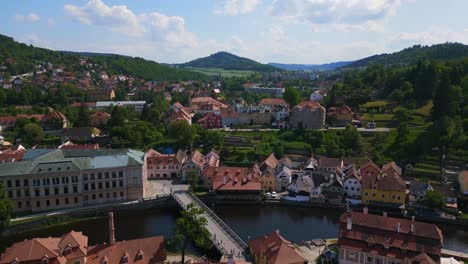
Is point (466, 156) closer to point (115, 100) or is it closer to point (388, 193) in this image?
point (388, 193)

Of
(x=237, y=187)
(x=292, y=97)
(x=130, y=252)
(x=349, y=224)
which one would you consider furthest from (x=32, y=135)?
(x=349, y=224)

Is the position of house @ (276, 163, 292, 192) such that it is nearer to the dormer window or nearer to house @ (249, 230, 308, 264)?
house @ (249, 230, 308, 264)

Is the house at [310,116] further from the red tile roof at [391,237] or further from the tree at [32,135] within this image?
the tree at [32,135]

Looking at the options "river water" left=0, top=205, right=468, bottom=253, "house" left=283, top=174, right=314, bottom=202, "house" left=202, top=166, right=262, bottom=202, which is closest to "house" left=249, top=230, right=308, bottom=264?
"river water" left=0, top=205, right=468, bottom=253

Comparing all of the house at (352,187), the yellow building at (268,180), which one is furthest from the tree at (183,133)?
the house at (352,187)

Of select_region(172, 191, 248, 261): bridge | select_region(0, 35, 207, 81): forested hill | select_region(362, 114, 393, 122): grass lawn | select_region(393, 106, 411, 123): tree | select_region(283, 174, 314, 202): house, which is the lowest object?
select_region(172, 191, 248, 261): bridge

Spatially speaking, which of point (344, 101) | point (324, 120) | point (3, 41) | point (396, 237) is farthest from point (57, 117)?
point (3, 41)
